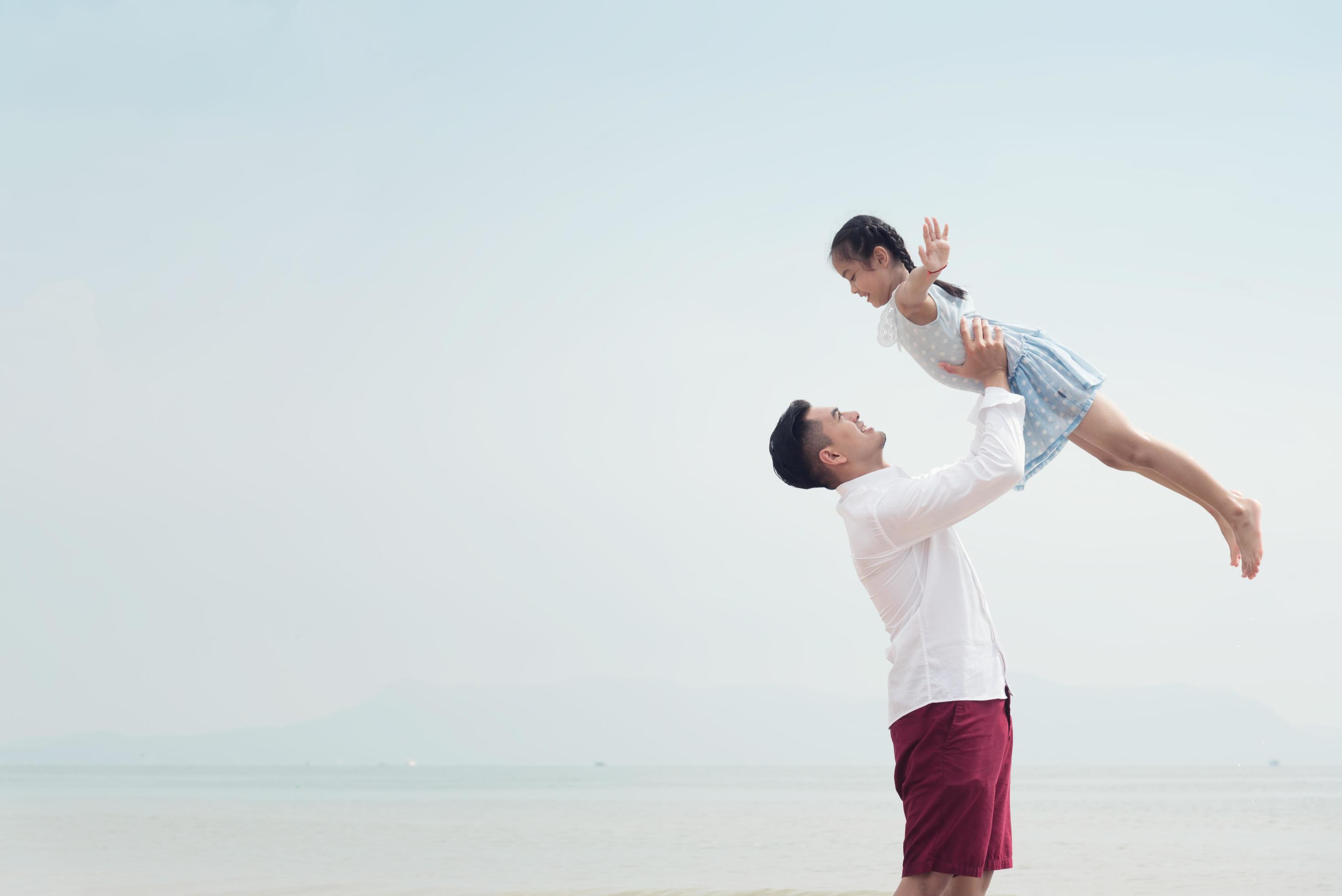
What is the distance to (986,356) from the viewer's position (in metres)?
3.02

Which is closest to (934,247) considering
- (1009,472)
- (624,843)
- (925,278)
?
(925,278)

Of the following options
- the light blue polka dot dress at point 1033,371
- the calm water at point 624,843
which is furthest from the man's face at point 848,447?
the calm water at point 624,843

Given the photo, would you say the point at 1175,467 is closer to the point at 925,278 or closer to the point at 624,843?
the point at 925,278

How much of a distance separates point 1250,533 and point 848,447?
1717mm

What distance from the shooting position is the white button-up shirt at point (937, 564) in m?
2.64

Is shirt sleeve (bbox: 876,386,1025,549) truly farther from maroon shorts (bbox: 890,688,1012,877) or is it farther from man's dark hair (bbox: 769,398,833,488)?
maroon shorts (bbox: 890,688,1012,877)

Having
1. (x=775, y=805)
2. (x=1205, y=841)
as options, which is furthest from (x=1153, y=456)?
(x=775, y=805)

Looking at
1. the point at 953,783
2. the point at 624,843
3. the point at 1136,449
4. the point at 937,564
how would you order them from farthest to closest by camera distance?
the point at 624,843 → the point at 1136,449 → the point at 937,564 → the point at 953,783

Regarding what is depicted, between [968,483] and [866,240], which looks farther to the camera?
[866,240]

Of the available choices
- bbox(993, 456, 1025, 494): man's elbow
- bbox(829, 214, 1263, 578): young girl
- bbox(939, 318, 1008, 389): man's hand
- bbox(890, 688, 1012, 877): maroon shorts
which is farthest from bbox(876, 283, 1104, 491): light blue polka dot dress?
bbox(890, 688, 1012, 877): maroon shorts

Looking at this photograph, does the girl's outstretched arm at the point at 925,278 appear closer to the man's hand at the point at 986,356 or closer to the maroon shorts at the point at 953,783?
the man's hand at the point at 986,356

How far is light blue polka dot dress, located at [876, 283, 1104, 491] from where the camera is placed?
346 cm

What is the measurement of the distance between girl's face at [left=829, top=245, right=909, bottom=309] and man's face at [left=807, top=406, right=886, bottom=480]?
A: 3.06 ft

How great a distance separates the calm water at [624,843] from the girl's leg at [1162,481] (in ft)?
15.2
